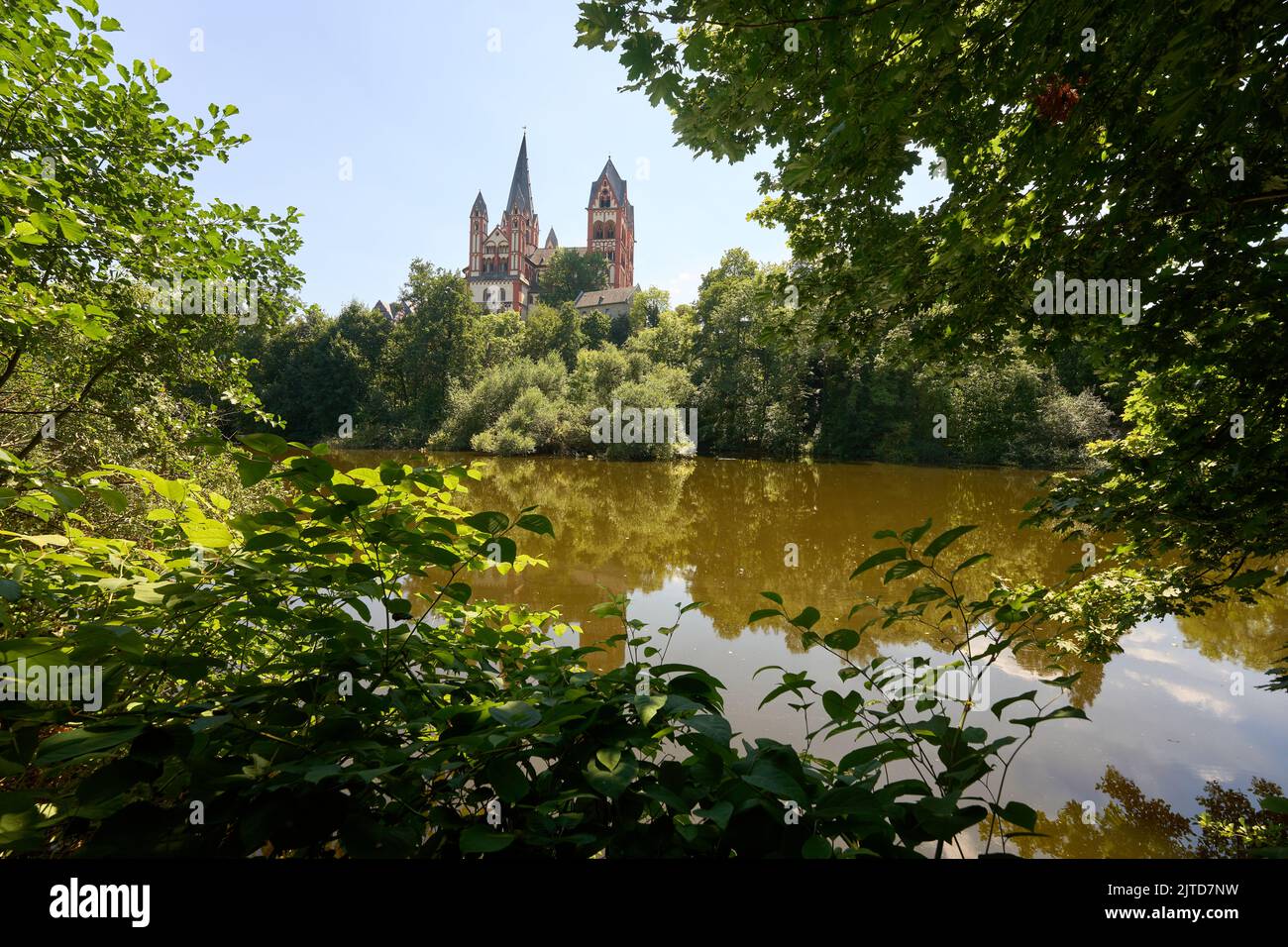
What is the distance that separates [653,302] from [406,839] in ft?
204

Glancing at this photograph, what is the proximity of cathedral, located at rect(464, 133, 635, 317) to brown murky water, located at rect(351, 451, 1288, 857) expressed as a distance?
209 ft

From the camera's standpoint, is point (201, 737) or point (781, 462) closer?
point (201, 737)

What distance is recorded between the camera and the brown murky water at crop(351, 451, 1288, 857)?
4.12m

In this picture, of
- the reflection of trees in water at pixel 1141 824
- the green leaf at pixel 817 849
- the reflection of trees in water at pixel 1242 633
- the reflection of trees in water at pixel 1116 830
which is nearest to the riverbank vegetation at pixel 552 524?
the green leaf at pixel 817 849

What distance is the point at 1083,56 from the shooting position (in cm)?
229

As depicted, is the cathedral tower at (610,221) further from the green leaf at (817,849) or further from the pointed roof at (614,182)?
the green leaf at (817,849)

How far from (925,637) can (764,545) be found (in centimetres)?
478

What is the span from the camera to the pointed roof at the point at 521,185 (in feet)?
259

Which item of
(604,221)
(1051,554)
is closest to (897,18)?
(1051,554)

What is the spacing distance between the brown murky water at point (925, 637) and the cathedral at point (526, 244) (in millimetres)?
63717

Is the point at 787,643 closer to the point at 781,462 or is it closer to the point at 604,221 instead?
the point at 781,462

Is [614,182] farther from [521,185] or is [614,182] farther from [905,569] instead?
[905,569]

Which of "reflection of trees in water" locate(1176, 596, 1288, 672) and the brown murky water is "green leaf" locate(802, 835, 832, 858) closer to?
the brown murky water

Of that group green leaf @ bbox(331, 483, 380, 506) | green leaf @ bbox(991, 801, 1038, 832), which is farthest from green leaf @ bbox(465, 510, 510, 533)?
green leaf @ bbox(991, 801, 1038, 832)
